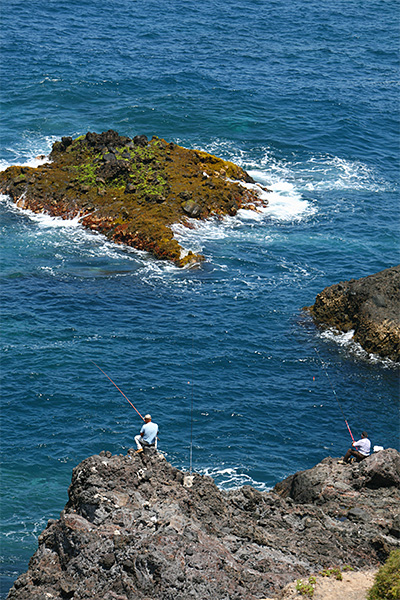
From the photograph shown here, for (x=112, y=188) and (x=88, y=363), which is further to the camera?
(x=112, y=188)

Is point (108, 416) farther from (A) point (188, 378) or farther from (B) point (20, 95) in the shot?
(B) point (20, 95)

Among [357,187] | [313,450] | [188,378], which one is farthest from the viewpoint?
[357,187]

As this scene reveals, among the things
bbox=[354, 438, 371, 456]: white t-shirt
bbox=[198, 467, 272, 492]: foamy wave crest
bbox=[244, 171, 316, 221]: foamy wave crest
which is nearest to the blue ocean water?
bbox=[198, 467, 272, 492]: foamy wave crest

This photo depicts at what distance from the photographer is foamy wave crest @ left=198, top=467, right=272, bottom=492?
2736 centimetres

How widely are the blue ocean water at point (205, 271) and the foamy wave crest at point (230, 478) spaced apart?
8 cm

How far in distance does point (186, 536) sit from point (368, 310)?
22.3 meters

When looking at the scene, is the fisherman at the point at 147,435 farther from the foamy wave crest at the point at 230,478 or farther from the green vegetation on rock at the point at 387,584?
the green vegetation on rock at the point at 387,584

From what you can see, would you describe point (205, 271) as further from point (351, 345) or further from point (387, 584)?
point (387, 584)

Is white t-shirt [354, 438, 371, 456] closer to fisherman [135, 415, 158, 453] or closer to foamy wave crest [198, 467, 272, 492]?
foamy wave crest [198, 467, 272, 492]

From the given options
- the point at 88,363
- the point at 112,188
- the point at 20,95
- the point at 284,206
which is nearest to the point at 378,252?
the point at 284,206

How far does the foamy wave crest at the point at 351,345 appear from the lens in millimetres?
36209

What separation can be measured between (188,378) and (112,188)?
62.5 ft

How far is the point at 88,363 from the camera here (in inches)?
1355

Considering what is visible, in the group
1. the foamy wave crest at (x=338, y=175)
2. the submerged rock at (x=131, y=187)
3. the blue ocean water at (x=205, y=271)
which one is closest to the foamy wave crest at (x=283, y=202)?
the blue ocean water at (x=205, y=271)
